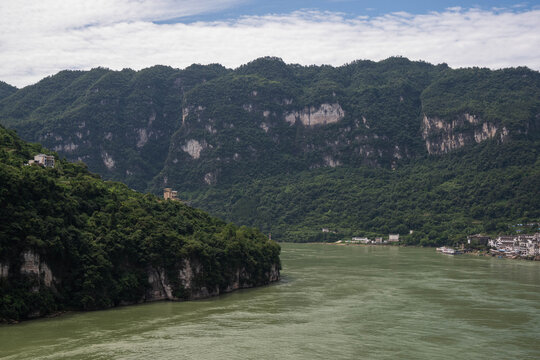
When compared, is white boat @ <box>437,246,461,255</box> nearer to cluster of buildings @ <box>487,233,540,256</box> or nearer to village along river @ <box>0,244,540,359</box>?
cluster of buildings @ <box>487,233,540,256</box>

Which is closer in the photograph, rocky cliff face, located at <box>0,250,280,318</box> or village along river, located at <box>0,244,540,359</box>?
village along river, located at <box>0,244,540,359</box>

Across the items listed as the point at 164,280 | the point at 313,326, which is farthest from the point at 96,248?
the point at 313,326

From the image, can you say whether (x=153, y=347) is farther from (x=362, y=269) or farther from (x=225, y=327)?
(x=362, y=269)

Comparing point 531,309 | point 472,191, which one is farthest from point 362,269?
point 472,191

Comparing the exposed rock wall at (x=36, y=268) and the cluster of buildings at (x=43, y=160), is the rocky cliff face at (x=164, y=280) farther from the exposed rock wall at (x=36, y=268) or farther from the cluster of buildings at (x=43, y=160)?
the cluster of buildings at (x=43, y=160)

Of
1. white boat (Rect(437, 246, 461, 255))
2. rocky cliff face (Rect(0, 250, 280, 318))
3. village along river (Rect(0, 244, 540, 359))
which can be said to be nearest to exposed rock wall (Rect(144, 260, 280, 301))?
rocky cliff face (Rect(0, 250, 280, 318))

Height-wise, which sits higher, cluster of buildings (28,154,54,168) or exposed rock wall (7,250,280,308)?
cluster of buildings (28,154,54,168)

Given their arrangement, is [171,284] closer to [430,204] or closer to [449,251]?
[449,251]
